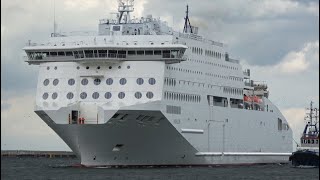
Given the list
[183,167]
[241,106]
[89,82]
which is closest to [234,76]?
[241,106]

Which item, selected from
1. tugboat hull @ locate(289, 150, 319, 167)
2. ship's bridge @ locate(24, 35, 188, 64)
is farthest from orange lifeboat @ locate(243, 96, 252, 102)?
ship's bridge @ locate(24, 35, 188, 64)

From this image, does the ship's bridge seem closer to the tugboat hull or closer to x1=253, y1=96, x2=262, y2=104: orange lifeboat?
x1=253, y1=96, x2=262, y2=104: orange lifeboat

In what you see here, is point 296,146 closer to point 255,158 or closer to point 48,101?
point 255,158

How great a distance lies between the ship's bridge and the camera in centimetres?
4566

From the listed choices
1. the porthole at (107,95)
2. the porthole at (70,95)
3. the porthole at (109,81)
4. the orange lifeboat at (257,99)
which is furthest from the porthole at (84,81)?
the orange lifeboat at (257,99)

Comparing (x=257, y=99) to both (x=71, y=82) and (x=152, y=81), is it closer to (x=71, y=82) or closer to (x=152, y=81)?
(x=152, y=81)

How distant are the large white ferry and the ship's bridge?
0.07 meters

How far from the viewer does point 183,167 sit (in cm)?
4934

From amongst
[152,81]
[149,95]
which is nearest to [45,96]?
[149,95]

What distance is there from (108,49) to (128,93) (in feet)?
10.3

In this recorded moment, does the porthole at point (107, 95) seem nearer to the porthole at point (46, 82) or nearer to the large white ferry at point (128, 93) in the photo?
the large white ferry at point (128, 93)

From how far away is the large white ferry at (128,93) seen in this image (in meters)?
45.0

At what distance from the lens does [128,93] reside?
45.4 meters

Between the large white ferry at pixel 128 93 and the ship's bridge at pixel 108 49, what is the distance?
2.6 inches
